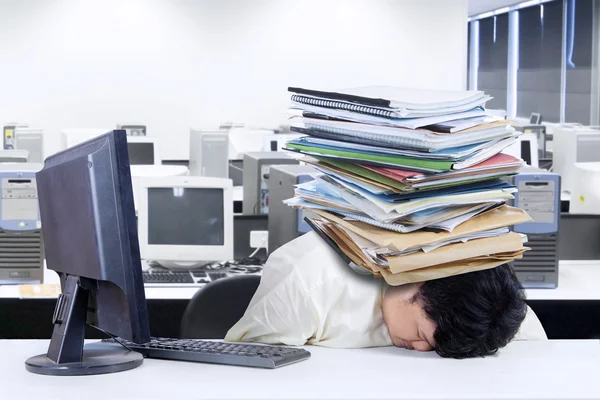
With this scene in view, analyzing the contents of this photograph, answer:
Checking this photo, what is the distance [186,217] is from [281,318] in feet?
7.14

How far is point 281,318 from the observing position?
1591 millimetres

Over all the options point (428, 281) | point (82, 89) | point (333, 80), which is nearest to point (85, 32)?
point (82, 89)

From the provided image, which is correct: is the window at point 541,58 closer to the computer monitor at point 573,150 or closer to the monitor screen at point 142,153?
the computer monitor at point 573,150

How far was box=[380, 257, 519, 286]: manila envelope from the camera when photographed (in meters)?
1.44

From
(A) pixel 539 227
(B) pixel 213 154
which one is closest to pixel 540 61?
(B) pixel 213 154

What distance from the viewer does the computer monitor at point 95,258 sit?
4.14ft

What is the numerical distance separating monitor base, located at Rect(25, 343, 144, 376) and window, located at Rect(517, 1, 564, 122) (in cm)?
1186

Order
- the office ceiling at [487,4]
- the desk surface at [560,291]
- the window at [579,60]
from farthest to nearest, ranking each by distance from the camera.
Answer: the office ceiling at [487,4] < the window at [579,60] < the desk surface at [560,291]

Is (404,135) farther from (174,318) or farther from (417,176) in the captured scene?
(174,318)

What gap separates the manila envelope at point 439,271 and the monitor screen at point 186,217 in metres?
2.31

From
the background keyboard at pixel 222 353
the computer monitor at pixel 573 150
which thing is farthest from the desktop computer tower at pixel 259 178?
the computer monitor at pixel 573 150

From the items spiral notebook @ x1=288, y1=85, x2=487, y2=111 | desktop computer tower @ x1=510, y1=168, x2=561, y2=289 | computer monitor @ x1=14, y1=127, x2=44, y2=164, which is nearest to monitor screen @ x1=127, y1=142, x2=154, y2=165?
computer monitor @ x1=14, y1=127, x2=44, y2=164

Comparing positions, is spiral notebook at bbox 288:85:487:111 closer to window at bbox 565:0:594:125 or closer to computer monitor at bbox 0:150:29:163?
computer monitor at bbox 0:150:29:163

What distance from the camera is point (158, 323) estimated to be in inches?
149
